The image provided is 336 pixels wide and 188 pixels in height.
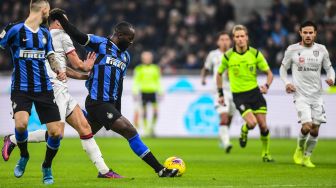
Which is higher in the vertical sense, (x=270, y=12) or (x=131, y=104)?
(x=270, y=12)

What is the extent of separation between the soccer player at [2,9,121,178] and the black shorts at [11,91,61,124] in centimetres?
81

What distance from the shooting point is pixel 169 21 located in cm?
2644

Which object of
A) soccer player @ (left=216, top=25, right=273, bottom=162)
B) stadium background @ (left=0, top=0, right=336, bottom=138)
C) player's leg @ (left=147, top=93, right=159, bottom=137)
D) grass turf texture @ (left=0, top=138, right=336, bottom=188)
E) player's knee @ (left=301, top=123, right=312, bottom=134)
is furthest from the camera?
player's leg @ (left=147, top=93, right=159, bottom=137)

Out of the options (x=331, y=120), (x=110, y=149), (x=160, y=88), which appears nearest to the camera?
(x=110, y=149)

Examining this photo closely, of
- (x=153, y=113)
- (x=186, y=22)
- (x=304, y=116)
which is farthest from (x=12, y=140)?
(x=186, y=22)

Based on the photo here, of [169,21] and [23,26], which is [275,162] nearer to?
[23,26]

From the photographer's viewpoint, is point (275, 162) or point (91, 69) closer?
point (91, 69)

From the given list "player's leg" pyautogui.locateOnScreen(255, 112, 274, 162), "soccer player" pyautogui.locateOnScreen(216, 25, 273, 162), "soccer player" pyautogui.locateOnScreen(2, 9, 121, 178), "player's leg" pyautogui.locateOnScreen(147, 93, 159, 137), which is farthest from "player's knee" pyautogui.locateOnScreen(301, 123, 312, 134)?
"player's leg" pyautogui.locateOnScreen(147, 93, 159, 137)


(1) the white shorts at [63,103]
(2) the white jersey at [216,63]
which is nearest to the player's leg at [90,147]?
(1) the white shorts at [63,103]

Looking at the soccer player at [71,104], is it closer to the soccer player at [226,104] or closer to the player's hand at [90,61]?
the player's hand at [90,61]

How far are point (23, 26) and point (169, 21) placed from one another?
1647cm

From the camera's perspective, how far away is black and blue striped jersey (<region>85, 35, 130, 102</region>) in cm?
1105

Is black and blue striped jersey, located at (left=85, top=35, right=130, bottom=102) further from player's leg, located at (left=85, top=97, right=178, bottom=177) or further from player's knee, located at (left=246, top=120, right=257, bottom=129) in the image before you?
player's knee, located at (left=246, top=120, right=257, bottom=129)

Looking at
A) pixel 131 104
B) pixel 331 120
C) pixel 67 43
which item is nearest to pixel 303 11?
pixel 331 120
